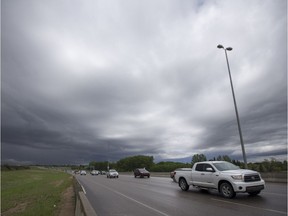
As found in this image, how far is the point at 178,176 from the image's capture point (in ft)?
64.6

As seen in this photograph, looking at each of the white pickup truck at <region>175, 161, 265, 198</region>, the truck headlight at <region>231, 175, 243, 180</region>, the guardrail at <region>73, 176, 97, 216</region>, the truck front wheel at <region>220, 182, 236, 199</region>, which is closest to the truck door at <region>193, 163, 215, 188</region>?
the white pickup truck at <region>175, 161, 265, 198</region>

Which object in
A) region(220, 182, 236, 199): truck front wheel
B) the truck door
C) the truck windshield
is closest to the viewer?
region(220, 182, 236, 199): truck front wheel

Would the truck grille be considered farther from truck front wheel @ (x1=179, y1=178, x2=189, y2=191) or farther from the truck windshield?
truck front wheel @ (x1=179, y1=178, x2=189, y2=191)

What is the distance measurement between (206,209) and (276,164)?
24167mm

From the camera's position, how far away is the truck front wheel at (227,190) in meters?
14.4

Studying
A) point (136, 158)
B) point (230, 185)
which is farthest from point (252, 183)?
point (136, 158)

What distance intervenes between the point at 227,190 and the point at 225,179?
549 mm

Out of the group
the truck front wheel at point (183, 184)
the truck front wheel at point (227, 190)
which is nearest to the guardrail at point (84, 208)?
the truck front wheel at point (227, 190)

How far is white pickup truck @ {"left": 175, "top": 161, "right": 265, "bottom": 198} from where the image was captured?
1409 cm

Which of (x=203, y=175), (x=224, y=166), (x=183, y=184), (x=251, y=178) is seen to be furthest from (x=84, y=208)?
(x=183, y=184)

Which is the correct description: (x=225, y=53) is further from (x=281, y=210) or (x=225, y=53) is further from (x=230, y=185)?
(x=281, y=210)

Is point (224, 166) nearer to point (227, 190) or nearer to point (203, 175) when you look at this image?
point (203, 175)

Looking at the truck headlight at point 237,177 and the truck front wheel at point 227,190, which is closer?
the truck headlight at point 237,177

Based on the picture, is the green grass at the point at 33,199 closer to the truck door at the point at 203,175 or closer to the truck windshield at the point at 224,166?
the truck door at the point at 203,175
